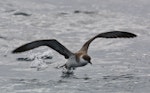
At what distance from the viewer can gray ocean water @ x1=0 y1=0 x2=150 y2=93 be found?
62.6ft

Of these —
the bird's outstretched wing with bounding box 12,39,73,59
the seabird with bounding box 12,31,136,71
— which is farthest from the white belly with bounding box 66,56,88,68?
the bird's outstretched wing with bounding box 12,39,73,59

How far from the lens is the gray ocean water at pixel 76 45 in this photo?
19.1m

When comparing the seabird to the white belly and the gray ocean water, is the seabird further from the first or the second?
the gray ocean water

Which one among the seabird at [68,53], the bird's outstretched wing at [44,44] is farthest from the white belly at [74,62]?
the bird's outstretched wing at [44,44]

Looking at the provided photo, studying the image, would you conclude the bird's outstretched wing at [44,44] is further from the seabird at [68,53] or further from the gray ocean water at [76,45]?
the gray ocean water at [76,45]

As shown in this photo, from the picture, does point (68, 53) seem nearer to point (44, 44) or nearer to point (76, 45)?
point (44, 44)

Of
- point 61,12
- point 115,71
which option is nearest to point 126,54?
point 115,71

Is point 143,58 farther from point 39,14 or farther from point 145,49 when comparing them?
point 39,14

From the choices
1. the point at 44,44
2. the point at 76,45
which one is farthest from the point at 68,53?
the point at 76,45

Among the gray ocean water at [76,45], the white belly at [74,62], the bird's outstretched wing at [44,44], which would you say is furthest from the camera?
the white belly at [74,62]

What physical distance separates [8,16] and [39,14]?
4.48ft

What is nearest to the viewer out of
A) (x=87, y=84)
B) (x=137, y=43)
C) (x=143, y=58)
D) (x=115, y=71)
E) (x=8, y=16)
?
(x=87, y=84)

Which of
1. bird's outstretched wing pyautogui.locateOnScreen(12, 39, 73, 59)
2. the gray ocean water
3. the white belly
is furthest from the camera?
the white belly

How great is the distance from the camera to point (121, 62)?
71.7 feet
